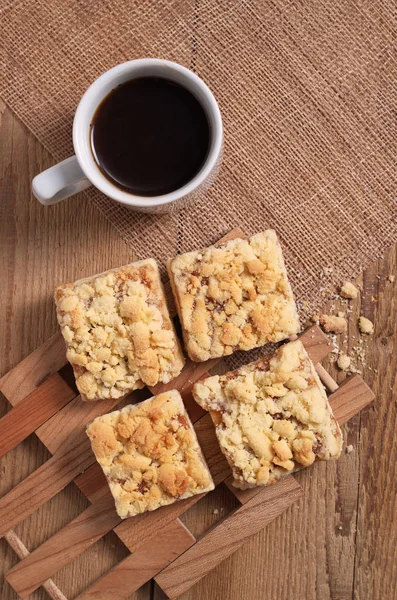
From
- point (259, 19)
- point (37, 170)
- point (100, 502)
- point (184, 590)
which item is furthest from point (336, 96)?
point (184, 590)

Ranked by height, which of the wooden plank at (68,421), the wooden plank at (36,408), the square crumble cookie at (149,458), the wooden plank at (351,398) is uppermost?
the wooden plank at (36,408)

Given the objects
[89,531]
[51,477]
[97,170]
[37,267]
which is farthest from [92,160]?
[89,531]

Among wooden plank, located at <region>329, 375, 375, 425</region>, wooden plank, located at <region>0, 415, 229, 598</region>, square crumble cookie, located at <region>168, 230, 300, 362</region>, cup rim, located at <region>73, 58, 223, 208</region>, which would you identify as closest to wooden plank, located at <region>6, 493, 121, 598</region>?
wooden plank, located at <region>0, 415, 229, 598</region>

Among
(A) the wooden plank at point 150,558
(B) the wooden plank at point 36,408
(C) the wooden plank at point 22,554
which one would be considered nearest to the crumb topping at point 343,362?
(A) the wooden plank at point 150,558

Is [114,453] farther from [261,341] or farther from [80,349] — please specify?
[261,341]

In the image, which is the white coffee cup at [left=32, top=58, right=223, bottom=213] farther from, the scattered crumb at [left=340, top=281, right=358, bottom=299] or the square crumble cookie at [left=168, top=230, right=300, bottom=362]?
the scattered crumb at [left=340, top=281, right=358, bottom=299]

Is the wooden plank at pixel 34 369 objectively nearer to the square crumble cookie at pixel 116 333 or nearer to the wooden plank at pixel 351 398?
the square crumble cookie at pixel 116 333

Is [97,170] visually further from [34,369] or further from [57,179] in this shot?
[34,369]
